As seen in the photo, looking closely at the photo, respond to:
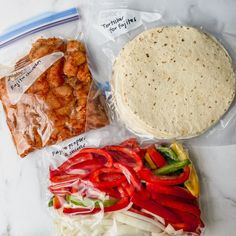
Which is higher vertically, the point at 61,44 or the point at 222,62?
the point at 61,44

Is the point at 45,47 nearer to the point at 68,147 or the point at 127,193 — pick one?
the point at 68,147

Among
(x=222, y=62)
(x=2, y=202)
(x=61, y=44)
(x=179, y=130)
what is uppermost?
(x=61, y=44)

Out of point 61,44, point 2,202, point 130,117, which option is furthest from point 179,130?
point 2,202

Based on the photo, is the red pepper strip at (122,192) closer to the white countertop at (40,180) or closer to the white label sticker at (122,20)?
the white countertop at (40,180)

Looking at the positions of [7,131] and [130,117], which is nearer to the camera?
[130,117]

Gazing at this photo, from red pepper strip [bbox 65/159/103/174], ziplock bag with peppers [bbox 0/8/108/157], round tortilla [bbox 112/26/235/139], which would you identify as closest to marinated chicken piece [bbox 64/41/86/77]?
ziplock bag with peppers [bbox 0/8/108/157]

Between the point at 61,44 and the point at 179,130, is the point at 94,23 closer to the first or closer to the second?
the point at 61,44
